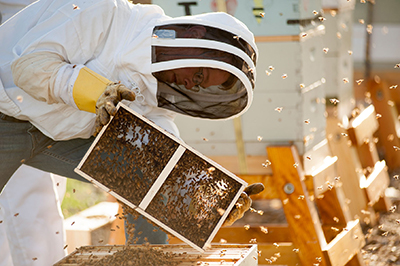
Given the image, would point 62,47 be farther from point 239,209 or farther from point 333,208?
point 333,208

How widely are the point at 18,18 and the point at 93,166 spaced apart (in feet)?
2.75

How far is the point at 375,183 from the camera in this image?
4.13 meters

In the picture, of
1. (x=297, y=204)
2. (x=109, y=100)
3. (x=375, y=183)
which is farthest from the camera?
(x=375, y=183)

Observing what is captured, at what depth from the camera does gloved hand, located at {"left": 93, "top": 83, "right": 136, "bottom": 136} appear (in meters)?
1.67

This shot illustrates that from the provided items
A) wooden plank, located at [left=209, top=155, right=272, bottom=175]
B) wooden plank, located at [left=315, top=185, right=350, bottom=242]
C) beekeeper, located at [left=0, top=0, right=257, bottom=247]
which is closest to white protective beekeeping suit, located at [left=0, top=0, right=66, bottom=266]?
beekeeper, located at [left=0, top=0, right=257, bottom=247]

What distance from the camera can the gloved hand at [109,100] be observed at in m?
1.67

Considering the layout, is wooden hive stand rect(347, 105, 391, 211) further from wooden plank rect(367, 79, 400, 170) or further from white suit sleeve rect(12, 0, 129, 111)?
white suit sleeve rect(12, 0, 129, 111)

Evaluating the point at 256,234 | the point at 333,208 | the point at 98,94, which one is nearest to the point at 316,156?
the point at 333,208

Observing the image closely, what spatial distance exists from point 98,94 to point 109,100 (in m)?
0.10

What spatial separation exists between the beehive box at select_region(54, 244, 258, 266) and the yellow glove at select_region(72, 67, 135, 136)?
1.96 ft

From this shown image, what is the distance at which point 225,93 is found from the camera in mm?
2113

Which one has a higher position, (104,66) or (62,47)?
(62,47)

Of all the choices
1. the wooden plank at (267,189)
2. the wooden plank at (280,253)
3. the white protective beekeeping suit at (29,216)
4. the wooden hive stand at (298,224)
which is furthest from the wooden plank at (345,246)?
the white protective beekeeping suit at (29,216)

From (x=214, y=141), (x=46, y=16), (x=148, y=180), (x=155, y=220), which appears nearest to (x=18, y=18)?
(x=46, y=16)
